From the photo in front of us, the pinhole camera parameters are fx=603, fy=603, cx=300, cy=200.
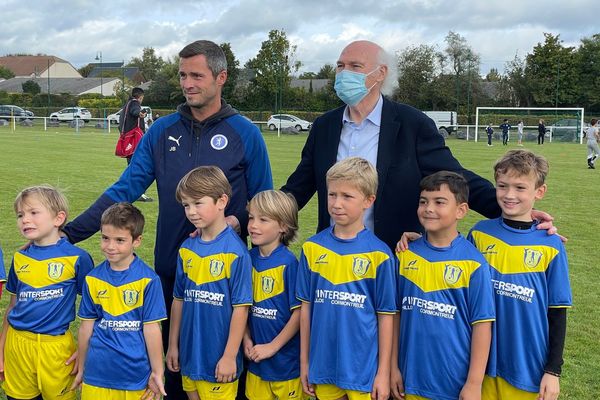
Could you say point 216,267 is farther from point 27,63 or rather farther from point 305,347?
point 27,63

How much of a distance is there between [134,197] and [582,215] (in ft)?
33.3

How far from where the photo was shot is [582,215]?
11.6 m

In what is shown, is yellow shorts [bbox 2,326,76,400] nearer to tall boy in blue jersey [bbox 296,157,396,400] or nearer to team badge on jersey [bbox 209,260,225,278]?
team badge on jersey [bbox 209,260,225,278]

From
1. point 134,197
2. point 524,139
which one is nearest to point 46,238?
point 134,197

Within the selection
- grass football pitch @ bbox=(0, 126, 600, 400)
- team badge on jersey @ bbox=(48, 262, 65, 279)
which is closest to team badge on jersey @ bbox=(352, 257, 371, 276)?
grass football pitch @ bbox=(0, 126, 600, 400)

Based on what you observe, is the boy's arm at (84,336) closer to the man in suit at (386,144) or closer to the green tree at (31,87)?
the man in suit at (386,144)

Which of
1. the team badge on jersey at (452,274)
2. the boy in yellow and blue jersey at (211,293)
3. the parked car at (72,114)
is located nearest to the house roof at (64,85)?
the parked car at (72,114)

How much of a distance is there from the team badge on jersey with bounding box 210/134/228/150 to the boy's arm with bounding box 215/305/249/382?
40.1 inches

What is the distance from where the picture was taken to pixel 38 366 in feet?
11.1

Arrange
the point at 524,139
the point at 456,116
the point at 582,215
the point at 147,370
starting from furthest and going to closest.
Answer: the point at 456,116, the point at 524,139, the point at 582,215, the point at 147,370

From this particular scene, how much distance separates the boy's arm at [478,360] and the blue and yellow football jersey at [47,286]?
7.08 ft

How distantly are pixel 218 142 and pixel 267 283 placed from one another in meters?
0.95

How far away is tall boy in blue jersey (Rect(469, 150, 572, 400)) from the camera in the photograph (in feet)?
9.68

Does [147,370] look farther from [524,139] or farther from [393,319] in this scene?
[524,139]
